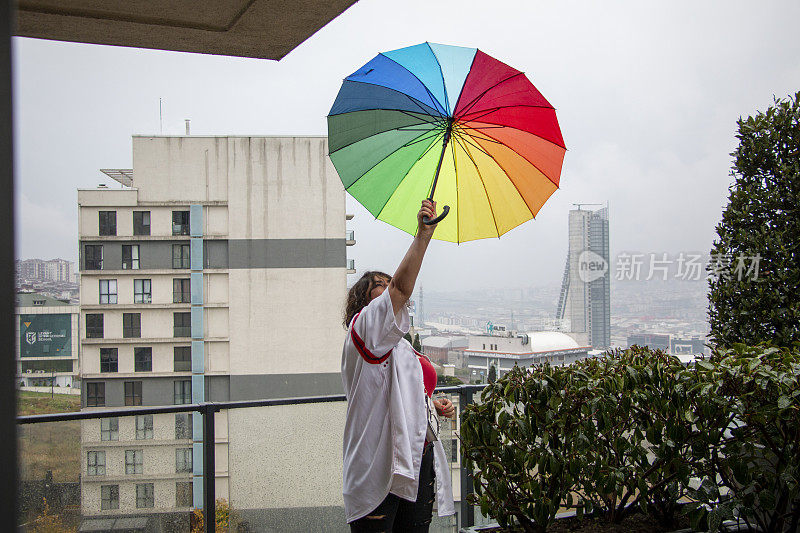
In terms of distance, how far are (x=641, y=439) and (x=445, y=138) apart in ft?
3.83

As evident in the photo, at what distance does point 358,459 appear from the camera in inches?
67.1

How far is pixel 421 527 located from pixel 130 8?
152cm

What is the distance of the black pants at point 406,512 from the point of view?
1678 millimetres

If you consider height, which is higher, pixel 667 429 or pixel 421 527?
pixel 667 429

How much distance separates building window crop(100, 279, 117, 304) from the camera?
1718 inches

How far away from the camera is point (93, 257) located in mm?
43281

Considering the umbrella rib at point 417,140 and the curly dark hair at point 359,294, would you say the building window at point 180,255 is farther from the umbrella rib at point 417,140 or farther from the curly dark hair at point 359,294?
the curly dark hair at point 359,294

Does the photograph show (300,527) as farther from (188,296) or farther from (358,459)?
(188,296)

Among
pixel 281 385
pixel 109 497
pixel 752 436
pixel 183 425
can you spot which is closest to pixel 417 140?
pixel 752 436

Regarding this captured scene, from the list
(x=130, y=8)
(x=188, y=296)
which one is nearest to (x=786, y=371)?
(x=130, y=8)

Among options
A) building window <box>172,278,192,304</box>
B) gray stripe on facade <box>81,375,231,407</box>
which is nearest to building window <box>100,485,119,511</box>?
gray stripe on facade <box>81,375,231,407</box>

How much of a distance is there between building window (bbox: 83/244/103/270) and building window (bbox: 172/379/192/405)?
29.6 feet

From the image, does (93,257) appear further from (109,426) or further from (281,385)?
(109,426)

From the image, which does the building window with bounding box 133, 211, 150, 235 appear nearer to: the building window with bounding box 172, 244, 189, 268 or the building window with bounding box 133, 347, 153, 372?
the building window with bounding box 172, 244, 189, 268
